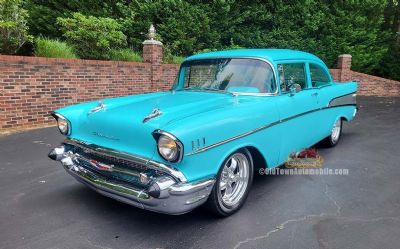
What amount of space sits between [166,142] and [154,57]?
281 inches

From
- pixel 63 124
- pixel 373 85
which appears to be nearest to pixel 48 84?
pixel 63 124

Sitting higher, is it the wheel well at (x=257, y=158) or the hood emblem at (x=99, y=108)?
the hood emblem at (x=99, y=108)

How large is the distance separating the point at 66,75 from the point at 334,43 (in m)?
11.4

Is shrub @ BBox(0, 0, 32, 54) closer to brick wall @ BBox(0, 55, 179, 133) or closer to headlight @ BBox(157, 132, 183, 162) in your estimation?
brick wall @ BBox(0, 55, 179, 133)

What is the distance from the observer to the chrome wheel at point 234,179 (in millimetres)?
3271

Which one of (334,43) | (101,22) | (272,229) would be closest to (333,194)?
(272,229)

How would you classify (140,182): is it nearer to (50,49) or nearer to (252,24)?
(50,49)

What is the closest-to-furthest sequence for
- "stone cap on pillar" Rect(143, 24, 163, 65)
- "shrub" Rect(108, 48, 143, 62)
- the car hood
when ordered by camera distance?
1. the car hood
2. "shrub" Rect(108, 48, 143, 62)
3. "stone cap on pillar" Rect(143, 24, 163, 65)

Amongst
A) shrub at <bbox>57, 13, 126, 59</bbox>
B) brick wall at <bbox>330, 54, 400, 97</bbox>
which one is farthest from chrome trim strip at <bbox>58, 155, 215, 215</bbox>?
brick wall at <bbox>330, 54, 400, 97</bbox>

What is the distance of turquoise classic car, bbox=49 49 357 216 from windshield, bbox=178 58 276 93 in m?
0.01

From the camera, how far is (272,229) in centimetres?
304

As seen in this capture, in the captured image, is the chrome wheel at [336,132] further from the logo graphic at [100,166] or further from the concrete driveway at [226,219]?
the logo graphic at [100,166]

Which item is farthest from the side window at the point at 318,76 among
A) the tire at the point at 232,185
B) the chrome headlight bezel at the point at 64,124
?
the chrome headlight bezel at the point at 64,124

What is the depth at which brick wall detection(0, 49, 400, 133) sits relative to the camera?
6.62m
